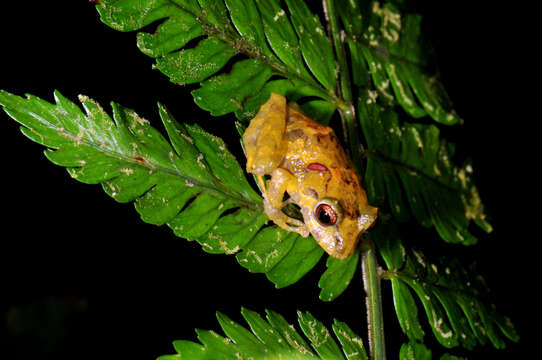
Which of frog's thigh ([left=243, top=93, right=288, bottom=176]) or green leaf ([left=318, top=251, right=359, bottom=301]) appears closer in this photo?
frog's thigh ([left=243, top=93, right=288, bottom=176])

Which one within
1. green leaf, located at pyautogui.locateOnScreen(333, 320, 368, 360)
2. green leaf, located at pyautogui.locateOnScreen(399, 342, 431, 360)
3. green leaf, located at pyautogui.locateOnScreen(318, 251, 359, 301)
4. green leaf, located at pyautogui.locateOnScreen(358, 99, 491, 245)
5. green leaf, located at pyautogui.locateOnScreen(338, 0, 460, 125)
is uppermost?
green leaf, located at pyautogui.locateOnScreen(338, 0, 460, 125)

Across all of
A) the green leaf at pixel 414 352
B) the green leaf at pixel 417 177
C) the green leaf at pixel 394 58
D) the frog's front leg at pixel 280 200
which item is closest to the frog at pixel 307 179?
the frog's front leg at pixel 280 200

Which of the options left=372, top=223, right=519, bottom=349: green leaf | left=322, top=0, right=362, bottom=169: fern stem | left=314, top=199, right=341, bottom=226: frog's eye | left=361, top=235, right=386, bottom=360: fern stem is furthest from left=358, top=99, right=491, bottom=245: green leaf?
left=314, top=199, right=341, bottom=226: frog's eye

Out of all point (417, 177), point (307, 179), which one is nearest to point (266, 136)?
point (307, 179)

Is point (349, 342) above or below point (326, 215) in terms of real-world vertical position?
below

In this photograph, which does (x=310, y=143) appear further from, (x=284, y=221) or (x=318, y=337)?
(x=318, y=337)

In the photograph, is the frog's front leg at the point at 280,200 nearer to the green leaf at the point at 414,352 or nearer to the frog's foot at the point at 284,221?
the frog's foot at the point at 284,221

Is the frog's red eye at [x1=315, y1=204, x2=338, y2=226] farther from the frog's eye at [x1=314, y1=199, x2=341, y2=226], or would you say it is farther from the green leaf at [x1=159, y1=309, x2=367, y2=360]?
the green leaf at [x1=159, y1=309, x2=367, y2=360]
